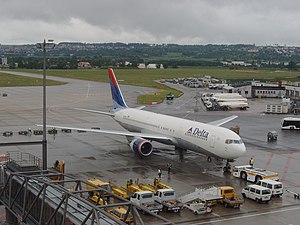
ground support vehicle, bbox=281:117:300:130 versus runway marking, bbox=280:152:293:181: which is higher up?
ground support vehicle, bbox=281:117:300:130

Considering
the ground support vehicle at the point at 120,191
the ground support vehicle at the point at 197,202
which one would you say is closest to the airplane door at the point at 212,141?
the ground support vehicle at the point at 197,202

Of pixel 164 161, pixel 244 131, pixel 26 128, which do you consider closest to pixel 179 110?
pixel 244 131

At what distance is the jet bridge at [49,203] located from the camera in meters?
20.9

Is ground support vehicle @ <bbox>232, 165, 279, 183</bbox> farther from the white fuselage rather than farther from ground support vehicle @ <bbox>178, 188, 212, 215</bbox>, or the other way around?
ground support vehicle @ <bbox>178, 188, 212, 215</bbox>

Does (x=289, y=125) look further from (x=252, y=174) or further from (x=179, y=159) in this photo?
(x=252, y=174)

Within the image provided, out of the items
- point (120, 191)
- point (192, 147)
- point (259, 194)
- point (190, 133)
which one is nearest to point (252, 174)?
point (259, 194)

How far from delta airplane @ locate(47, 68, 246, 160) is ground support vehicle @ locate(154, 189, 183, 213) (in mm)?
11635

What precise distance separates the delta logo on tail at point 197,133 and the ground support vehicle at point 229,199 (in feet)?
36.8

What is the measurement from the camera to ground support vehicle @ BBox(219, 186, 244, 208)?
38.4 meters

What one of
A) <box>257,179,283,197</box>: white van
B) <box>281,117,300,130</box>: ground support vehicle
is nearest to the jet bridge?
<box>257,179,283,197</box>: white van

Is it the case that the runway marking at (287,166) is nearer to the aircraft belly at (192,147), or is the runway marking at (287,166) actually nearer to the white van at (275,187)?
the white van at (275,187)

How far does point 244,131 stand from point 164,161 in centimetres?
2834

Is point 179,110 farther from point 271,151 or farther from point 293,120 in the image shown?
point 271,151

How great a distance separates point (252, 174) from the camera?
4691 cm
